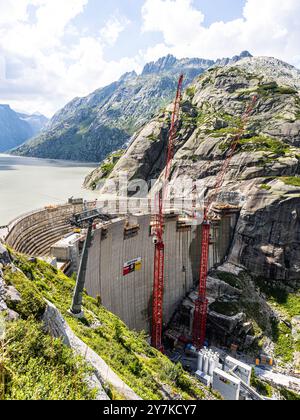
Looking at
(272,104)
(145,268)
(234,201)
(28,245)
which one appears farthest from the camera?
(272,104)

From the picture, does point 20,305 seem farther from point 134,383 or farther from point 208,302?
point 208,302

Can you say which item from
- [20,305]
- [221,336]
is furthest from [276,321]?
[20,305]

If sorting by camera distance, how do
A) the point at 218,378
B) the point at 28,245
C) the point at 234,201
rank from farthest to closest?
the point at 234,201
the point at 28,245
the point at 218,378

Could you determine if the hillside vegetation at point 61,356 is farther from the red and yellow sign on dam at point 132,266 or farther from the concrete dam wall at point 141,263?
the red and yellow sign on dam at point 132,266

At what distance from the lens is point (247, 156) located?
5791cm

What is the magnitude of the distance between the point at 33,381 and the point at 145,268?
101 feet

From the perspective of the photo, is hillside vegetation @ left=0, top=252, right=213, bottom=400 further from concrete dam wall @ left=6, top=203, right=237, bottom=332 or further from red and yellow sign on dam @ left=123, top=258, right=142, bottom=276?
red and yellow sign on dam @ left=123, top=258, right=142, bottom=276

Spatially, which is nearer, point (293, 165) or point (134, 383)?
point (134, 383)

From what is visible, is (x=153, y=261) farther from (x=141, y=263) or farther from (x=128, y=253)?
(x=128, y=253)

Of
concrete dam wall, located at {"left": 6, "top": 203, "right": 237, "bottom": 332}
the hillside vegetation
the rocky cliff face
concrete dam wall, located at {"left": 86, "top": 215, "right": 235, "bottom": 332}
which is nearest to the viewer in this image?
the hillside vegetation

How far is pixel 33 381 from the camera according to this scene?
8227 millimetres

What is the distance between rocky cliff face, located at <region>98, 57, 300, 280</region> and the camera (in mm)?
47656

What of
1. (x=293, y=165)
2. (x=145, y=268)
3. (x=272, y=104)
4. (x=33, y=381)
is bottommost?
(x=145, y=268)

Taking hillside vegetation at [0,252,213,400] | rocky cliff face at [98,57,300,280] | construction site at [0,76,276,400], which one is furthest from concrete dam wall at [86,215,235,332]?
hillside vegetation at [0,252,213,400]
